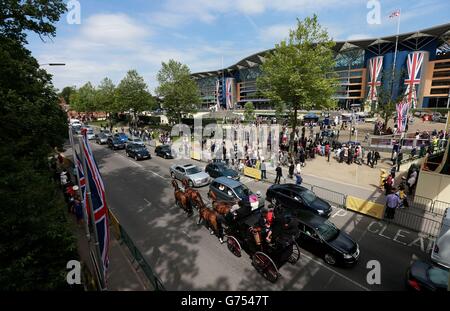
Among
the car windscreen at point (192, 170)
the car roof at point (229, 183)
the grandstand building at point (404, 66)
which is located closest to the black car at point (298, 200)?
the car roof at point (229, 183)

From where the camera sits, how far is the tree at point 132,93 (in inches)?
1832

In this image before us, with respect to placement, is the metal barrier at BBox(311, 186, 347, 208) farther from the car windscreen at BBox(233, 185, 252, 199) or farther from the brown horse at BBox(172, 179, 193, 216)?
the brown horse at BBox(172, 179, 193, 216)

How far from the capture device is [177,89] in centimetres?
4169

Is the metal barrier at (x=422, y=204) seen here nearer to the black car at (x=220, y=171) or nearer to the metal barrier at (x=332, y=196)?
the metal barrier at (x=332, y=196)

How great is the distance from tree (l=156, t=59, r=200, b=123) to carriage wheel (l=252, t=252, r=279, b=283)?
36942 millimetres

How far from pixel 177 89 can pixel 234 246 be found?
36449 millimetres

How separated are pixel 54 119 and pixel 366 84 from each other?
315 feet

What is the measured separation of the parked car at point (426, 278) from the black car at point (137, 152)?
2396cm

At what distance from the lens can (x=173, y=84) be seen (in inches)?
1674

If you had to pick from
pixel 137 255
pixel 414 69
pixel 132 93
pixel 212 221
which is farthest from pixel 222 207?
pixel 414 69

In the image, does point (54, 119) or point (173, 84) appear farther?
point (173, 84)

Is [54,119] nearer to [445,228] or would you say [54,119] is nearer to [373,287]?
[373,287]
